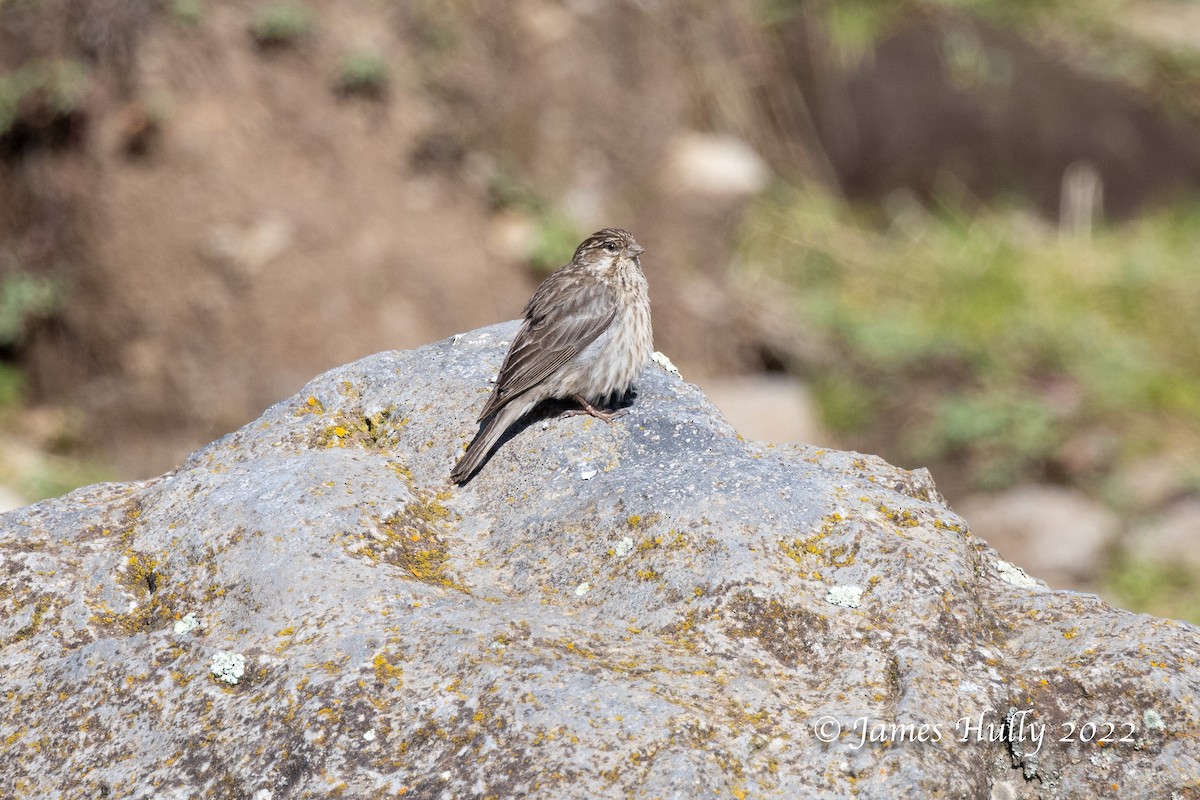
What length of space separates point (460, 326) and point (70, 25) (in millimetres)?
4188

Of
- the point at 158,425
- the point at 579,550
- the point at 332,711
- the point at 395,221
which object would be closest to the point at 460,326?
the point at 395,221

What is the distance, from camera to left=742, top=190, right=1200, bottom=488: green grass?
10.5 meters

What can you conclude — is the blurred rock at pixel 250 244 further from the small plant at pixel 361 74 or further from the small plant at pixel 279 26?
the small plant at pixel 279 26

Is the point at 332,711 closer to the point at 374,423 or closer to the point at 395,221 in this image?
the point at 374,423

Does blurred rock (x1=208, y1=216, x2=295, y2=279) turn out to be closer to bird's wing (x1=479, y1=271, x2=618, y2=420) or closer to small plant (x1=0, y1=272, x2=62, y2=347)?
small plant (x1=0, y1=272, x2=62, y2=347)

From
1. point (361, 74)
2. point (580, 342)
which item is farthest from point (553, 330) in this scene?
point (361, 74)

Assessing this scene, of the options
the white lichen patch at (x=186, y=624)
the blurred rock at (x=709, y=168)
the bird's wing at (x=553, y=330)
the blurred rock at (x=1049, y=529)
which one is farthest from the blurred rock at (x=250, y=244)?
the white lichen patch at (x=186, y=624)

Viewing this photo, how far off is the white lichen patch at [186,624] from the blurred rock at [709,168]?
8.77 metres

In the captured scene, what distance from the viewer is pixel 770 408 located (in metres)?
11.1

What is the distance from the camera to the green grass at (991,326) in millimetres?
10492

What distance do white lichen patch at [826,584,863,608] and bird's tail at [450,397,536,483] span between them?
139cm

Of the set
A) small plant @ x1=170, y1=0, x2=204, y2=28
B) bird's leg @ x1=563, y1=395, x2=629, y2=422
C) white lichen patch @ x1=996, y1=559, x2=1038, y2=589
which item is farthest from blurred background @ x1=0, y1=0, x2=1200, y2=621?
bird's leg @ x1=563, y1=395, x2=629, y2=422

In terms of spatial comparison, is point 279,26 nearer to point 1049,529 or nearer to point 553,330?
point 553,330

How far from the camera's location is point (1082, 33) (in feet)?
45.6
